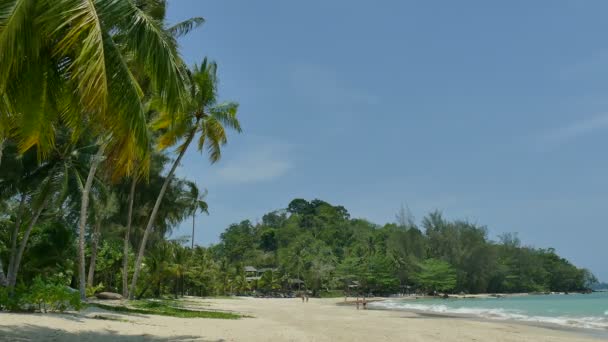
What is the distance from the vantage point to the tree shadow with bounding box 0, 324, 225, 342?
9304 mm

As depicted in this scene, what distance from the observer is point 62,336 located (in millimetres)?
9844

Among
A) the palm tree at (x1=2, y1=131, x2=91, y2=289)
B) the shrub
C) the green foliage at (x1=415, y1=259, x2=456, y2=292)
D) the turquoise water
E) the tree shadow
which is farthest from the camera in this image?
the green foliage at (x1=415, y1=259, x2=456, y2=292)

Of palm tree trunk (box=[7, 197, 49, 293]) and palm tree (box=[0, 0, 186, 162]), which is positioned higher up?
palm tree (box=[0, 0, 186, 162])

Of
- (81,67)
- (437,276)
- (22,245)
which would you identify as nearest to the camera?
(81,67)

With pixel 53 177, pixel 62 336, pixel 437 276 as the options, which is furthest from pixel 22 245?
pixel 437 276

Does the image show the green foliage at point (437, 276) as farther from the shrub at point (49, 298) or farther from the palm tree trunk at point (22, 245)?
the shrub at point (49, 298)

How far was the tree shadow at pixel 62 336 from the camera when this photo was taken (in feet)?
30.5

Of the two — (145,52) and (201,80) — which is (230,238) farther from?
(145,52)

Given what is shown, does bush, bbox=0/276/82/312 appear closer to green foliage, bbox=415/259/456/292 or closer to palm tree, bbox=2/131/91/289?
palm tree, bbox=2/131/91/289

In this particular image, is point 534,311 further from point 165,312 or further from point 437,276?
point 437,276

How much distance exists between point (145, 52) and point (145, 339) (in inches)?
240

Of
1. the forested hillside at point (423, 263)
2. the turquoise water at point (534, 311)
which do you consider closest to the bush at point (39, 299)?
the turquoise water at point (534, 311)

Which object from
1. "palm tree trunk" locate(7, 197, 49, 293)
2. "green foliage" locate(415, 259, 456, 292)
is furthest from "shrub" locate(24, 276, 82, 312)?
"green foliage" locate(415, 259, 456, 292)

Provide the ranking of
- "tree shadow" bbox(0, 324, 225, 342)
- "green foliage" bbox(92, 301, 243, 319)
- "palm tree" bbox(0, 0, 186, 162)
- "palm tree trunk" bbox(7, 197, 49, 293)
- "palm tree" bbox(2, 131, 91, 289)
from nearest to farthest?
1. "palm tree" bbox(0, 0, 186, 162)
2. "tree shadow" bbox(0, 324, 225, 342)
3. "green foliage" bbox(92, 301, 243, 319)
4. "palm tree" bbox(2, 131, 91, 289)
5. "palm tree trunk" bbox(7, 197, 49, 293)
